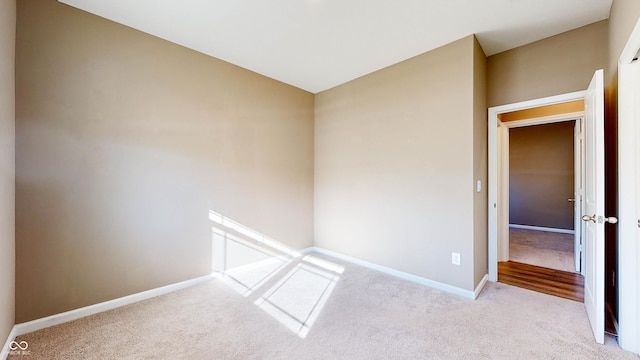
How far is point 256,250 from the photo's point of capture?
11.5 feet

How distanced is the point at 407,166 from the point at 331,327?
1941 millimetres

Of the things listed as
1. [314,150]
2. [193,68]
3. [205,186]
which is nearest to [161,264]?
[205,186]

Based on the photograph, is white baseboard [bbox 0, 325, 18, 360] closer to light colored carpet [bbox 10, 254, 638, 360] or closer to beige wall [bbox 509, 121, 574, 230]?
light colored carpet [bbox 10, 254, 638, 360]

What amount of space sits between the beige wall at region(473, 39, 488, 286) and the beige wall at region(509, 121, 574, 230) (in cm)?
463

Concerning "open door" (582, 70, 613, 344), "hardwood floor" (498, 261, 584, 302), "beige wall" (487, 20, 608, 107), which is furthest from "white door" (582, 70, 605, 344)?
"hardwood floor" (498, 261, 584, 302)

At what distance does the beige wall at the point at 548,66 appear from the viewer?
7.93 ft

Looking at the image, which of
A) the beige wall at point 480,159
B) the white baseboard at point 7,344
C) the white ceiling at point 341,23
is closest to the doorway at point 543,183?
the beige wall at point 480,159

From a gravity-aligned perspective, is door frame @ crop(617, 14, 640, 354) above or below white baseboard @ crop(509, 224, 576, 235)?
above

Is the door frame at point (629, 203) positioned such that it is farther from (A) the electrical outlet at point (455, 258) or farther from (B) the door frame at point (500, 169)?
(A) the electrical outlet at point (455, 258)

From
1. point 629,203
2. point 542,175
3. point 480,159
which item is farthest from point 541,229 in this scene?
point 629,203

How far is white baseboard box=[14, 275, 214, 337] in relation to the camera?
6.63 ft

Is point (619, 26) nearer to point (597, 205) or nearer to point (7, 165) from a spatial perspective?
point (597, 205)

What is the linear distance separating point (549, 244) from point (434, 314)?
4070mm

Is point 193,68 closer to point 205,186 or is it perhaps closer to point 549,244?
point 205,186
